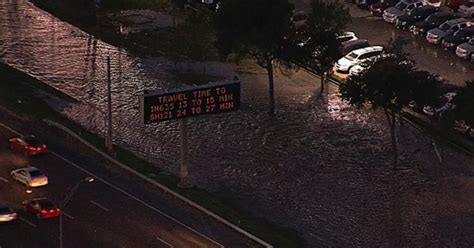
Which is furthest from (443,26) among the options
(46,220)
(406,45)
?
(46,220)

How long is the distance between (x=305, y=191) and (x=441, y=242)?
7915 millimetres

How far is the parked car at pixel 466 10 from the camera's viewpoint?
80312 millimetres

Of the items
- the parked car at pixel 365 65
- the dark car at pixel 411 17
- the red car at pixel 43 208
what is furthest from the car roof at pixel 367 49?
the red car at pixel 43 208

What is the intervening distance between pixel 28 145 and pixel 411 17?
3691cm

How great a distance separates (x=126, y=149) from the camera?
54906mm

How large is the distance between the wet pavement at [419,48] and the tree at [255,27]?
45.5ft

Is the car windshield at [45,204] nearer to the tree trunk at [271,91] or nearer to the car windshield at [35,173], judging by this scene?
the car windshield at [35,173]

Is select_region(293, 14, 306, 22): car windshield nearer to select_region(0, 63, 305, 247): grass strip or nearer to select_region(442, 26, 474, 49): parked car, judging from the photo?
select_region(442, 26, 474, 49): parked car

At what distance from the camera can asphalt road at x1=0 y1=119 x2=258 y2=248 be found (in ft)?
144

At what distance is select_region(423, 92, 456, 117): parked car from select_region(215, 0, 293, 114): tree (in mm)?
9249

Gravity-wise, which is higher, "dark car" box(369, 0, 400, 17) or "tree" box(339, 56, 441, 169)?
"dark car" box(369, 0, 400, 17)

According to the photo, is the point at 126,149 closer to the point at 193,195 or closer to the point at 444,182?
the point at 193,195

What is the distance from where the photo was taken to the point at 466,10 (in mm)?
80750

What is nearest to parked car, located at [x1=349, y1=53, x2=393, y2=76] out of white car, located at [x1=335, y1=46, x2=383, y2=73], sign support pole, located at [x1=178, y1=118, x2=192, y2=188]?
white car, located at [x1=335, y1=46, x2=383, y2=73]
